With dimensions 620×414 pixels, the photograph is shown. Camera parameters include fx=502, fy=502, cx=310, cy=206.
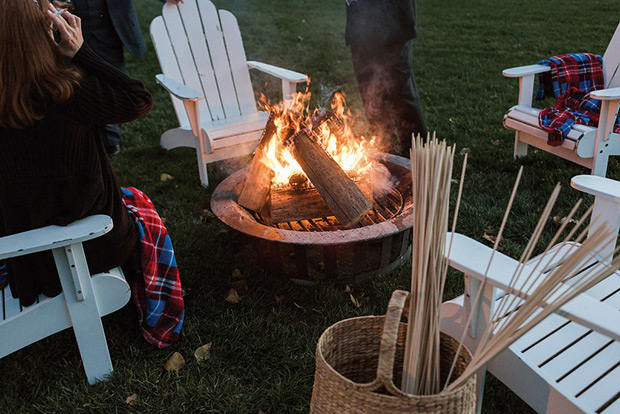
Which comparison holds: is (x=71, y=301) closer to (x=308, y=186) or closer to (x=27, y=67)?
(x=27, y=67)

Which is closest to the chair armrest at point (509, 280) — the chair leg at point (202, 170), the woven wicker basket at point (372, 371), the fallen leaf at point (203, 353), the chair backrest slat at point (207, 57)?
the woven wicker basket at point (372, 371)

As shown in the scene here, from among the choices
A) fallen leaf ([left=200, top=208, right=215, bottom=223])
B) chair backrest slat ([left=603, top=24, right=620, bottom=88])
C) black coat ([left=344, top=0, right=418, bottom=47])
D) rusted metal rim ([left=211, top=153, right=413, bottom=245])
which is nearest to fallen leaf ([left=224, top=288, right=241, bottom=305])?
rusted metal rim ([left=211, top=153, right=413, bottom=245])

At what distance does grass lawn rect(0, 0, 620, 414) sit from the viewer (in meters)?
1.88

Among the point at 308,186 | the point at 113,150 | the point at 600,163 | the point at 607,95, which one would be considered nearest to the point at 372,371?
the point at 308,186

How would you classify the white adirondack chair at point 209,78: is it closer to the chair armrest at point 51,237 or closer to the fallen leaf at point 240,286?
the fallen leaf at point 240,286

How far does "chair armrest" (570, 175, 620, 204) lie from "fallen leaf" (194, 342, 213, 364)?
1.51m

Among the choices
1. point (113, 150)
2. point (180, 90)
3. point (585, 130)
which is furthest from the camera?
point (113, 150)

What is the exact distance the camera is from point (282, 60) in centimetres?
673

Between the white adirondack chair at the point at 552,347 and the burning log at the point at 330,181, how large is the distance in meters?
0.77

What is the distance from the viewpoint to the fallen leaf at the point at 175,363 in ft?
6.53

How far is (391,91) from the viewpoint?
362cm

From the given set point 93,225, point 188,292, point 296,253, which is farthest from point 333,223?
point 93,225

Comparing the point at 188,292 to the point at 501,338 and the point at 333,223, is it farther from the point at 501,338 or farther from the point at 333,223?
the point at 501,338

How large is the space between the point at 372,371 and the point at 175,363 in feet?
2.93
